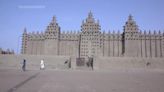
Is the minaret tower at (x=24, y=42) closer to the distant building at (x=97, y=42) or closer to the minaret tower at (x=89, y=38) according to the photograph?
the distant building at (x=97, y=42)

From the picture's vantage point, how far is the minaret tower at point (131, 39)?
176ft

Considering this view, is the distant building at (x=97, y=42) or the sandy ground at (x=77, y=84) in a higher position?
the distant building at (x=97, y=42)

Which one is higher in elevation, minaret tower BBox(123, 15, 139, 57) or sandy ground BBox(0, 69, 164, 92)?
minaret tower BBox(123, 15, 139, 57)

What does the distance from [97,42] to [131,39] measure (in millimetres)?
8345

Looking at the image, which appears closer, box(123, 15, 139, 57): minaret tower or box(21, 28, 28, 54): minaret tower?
box(123, 15, 139, 57): minaret tower

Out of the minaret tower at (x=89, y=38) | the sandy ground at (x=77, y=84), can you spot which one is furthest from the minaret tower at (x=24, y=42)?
the sandy ground at (x=77, y=84)

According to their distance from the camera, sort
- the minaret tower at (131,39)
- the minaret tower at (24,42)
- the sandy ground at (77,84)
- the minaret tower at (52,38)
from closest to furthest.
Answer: the sandy ground at (77,84) → the minaret tower at (131,39) → the minaret tower at (52,38) → the minaret tower at (24,42)

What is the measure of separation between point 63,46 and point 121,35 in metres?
15.1

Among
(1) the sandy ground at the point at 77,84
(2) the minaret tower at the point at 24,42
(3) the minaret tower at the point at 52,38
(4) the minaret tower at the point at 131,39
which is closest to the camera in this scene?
(1) the sandy ground at the point at 77,84

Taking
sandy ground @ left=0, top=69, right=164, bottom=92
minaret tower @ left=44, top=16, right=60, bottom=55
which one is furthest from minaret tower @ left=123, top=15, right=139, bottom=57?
sandy ground @ left=0, top=69, right=164, bottom=92

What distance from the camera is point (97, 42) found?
54906 mm

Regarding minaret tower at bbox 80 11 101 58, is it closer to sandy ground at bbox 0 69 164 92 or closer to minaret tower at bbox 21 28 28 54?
minaret tower at bbox 21 28 28 54

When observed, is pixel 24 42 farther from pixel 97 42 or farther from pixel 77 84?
pixel 77 84

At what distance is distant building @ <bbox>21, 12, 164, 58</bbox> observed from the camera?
178 ft
